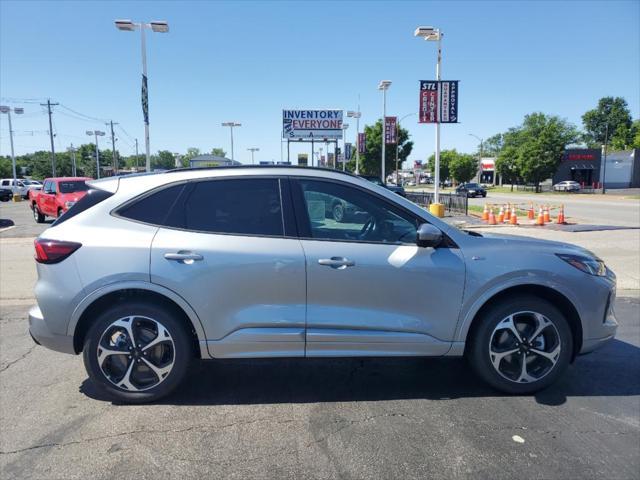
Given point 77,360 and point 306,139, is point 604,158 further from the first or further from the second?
point 77,360

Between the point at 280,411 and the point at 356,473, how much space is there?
0.91 m

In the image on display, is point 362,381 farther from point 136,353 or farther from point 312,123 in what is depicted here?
point 312,123

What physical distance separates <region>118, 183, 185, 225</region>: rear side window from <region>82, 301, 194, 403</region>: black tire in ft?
2.13

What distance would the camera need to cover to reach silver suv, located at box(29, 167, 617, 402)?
3.37m

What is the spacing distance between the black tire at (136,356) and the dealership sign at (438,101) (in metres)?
15.7

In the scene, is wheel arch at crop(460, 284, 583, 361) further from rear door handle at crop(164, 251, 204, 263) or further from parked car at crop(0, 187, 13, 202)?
parked car at crop(0, 187, 13, 202)

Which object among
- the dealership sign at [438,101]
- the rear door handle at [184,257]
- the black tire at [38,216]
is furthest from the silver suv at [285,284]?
the black tire at [38,216]

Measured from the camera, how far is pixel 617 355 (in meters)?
4.62

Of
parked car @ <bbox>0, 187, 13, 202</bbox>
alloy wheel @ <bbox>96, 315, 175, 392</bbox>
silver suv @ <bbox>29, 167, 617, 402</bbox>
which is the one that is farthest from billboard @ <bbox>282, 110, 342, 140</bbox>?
alloy wheel @ <bbox>96, 315, 175, 392</bbox>

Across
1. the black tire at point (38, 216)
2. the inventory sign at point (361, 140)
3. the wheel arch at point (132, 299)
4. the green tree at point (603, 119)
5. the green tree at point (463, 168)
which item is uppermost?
the green tree at point (603, 119)

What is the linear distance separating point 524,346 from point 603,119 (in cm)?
15621

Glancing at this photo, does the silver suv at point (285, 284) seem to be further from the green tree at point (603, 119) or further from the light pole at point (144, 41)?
the green tree at point (603, 119)

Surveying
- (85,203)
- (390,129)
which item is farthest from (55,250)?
(390,129)

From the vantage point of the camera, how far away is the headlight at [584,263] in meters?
3.66
